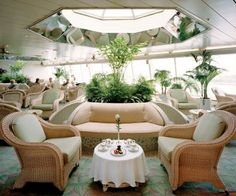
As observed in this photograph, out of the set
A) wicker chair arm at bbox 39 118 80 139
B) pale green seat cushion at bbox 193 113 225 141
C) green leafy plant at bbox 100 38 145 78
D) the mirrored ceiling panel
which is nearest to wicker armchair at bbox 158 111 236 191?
pale green seat cushion at bbox 193 113 225 141

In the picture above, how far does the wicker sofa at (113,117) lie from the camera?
4.46m

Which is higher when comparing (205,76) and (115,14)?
(115,14)

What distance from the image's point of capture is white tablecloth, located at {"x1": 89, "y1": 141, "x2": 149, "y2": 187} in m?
2.86

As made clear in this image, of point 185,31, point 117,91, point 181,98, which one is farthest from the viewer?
point 181,98

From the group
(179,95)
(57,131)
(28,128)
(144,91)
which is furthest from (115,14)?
(28,128)

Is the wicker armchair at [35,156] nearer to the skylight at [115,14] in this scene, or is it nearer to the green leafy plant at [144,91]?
the green leafy plant at [144,91]

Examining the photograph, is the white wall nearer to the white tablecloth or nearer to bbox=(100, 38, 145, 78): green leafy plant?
bbox=(100, 38, 145, 78): green leafy plant

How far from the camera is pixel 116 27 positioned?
10.2 m

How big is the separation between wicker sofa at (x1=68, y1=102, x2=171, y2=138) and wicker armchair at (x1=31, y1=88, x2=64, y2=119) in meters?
2.35

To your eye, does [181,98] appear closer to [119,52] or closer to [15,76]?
[119,52]

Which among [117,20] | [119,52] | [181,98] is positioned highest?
[117,20]

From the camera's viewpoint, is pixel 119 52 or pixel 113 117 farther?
pixel 119 52

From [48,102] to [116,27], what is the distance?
4.88m

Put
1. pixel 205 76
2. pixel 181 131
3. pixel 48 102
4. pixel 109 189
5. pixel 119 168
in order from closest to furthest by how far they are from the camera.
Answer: pixel 119 168 < pixel 109 189 < pixel 181 131 < pixel 205 76 < pixel 48 102
